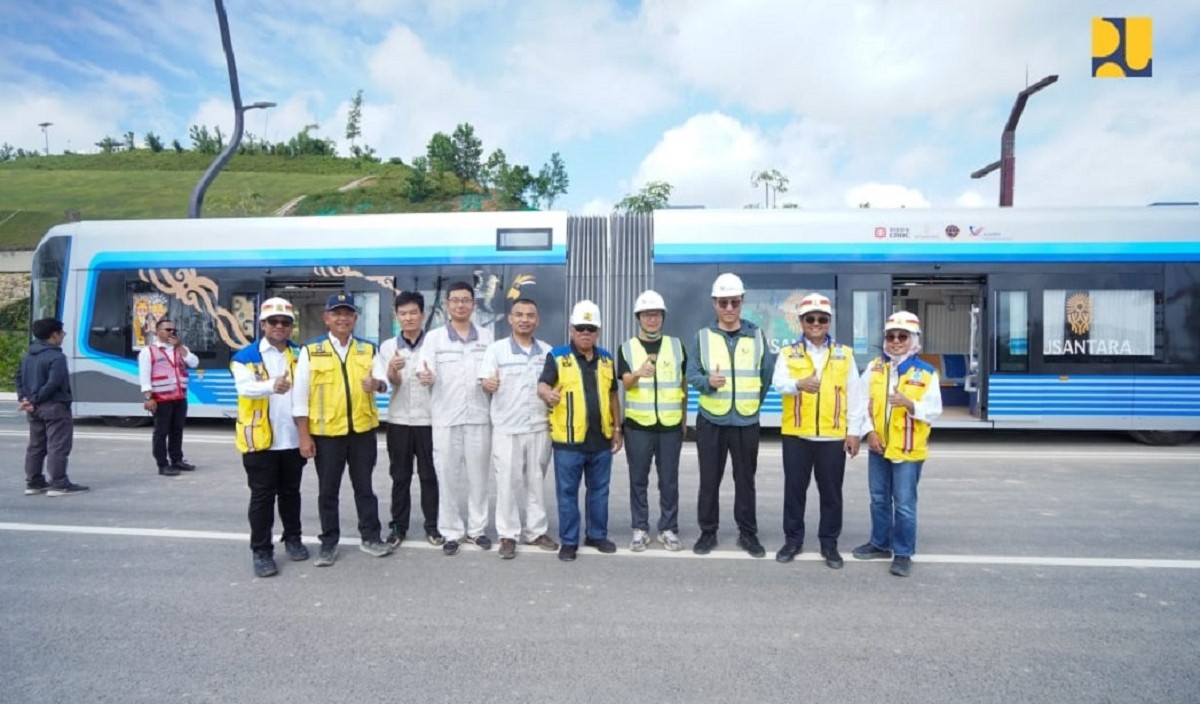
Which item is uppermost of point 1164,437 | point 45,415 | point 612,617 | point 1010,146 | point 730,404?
point 1010,146

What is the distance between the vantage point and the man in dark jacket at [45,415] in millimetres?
7219

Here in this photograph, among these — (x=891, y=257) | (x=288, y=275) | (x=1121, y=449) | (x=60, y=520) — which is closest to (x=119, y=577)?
(x=60, y=520)

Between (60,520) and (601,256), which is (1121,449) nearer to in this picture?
(601,256)

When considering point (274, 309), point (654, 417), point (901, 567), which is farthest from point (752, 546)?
point (274, 309)

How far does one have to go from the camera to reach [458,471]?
549cm

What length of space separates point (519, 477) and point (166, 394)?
5.26 metres

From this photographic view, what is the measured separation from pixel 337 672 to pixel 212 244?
9428 mm

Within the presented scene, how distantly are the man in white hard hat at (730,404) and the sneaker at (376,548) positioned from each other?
222 centimetres

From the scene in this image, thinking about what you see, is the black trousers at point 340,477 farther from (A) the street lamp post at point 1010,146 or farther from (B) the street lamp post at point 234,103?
(B) the street lamp post at point 234,103

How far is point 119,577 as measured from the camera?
15.9 feet

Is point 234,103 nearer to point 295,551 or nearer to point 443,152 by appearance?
point 295,551

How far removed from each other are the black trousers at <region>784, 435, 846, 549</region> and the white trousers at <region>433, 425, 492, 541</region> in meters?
2.19

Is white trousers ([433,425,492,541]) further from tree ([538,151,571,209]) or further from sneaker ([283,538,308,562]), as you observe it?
tree ([538,151,571,209])

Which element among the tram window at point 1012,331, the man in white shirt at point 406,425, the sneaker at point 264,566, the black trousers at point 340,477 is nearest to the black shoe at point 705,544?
the man in white shirt at point 406,425
